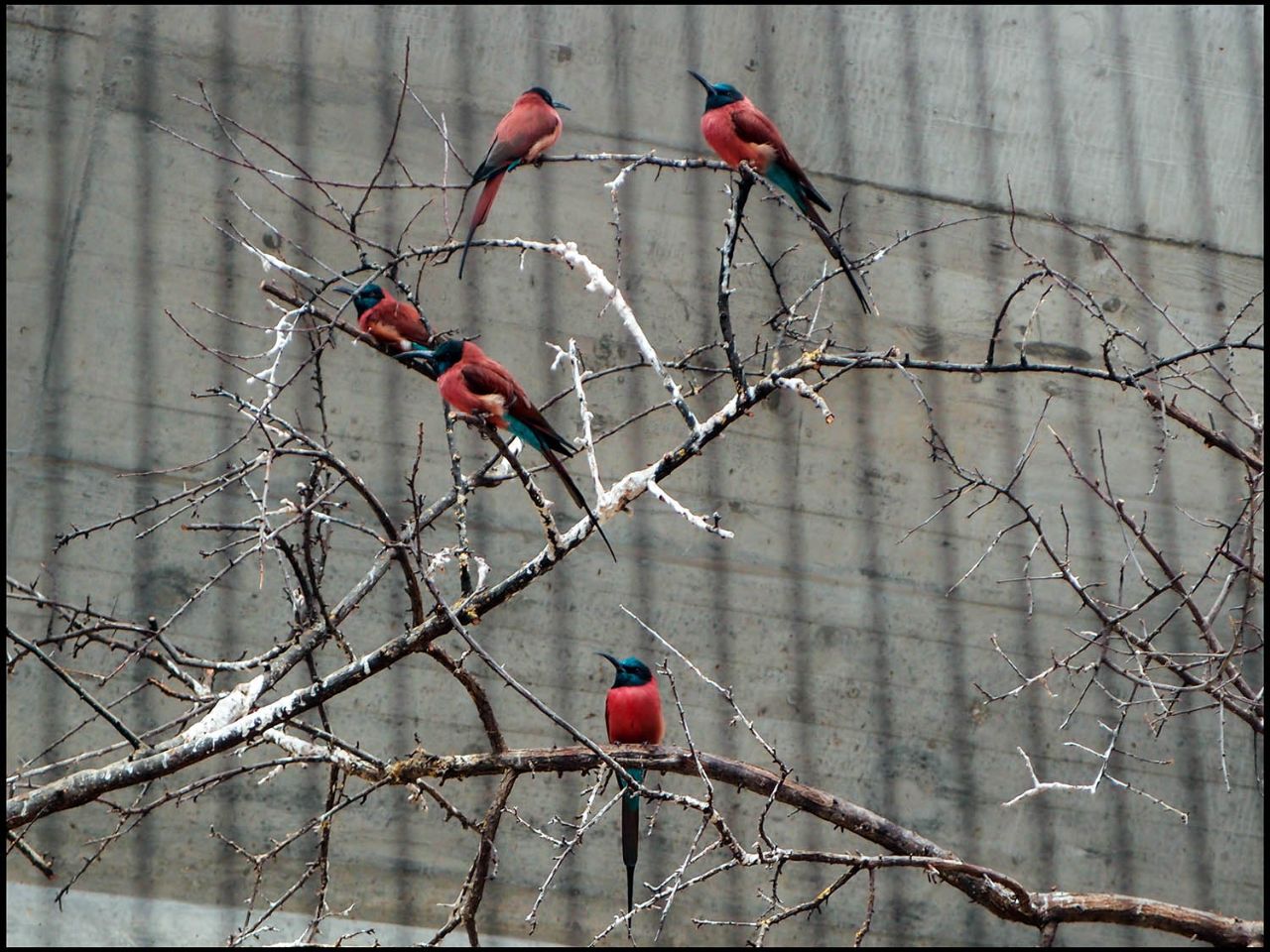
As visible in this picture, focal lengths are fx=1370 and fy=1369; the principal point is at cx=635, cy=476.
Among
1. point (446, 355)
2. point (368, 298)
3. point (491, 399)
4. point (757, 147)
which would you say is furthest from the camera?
point (368, 298)

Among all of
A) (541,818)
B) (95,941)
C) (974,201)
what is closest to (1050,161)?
(974,201)

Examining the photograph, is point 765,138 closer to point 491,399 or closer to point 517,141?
point 517,141

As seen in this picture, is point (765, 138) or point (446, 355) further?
point (765, 138)

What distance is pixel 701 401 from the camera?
4.70 meters

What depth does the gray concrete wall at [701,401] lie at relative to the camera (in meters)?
4.09

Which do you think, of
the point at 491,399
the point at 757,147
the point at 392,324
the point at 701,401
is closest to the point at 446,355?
the point at 491,399

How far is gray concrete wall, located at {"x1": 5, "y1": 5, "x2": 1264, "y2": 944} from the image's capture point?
409 centimetres

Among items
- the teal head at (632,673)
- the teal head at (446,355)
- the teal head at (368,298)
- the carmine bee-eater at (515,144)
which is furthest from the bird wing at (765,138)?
the teal head at (632,673)

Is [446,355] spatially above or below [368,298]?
below

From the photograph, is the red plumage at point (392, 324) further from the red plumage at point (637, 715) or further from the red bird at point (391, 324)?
the red plumage at point (637, 715)

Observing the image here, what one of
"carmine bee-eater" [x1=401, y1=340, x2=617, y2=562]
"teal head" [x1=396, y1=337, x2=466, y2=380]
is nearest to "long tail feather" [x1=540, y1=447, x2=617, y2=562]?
"carmine bee-eater" [x1=401, y1=340, x2=617, y2=562]

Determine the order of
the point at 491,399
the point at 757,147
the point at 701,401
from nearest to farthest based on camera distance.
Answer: the point at 491,399 < the point at 757,147 < the point at 701,401

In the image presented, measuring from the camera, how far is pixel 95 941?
12.6 ft

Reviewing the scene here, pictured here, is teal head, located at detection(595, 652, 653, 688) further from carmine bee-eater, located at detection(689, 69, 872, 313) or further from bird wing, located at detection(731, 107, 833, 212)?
bird wing, located at detection(731, 107, 833, 212)
